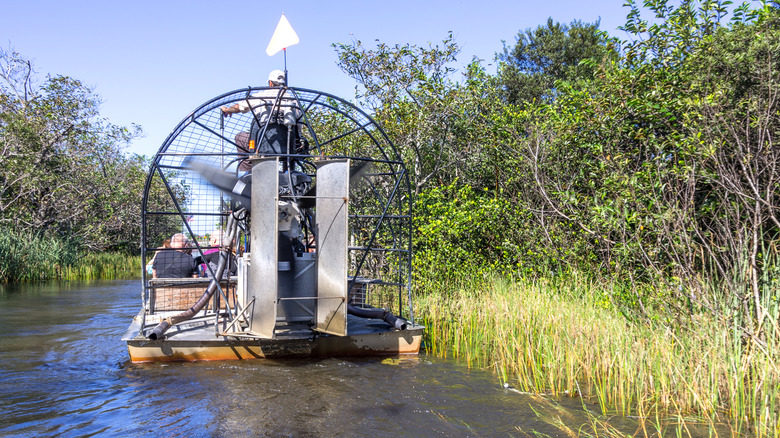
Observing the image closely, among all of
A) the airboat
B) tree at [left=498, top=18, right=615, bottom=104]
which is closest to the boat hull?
the airboat

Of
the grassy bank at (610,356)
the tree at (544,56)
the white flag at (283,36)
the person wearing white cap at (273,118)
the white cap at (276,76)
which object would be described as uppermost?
the tree at (544,56)

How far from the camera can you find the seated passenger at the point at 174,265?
30.4ft

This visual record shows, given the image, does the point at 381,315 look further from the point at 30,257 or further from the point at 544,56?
the point at 544,56

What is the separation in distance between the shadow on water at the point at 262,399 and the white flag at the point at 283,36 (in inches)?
149

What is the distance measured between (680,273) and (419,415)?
9.73ft

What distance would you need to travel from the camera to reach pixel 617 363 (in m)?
5.70

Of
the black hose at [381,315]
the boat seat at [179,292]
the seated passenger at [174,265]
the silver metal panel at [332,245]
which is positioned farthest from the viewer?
the seated passenger at [174,265]

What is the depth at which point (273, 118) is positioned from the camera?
23.8 feet

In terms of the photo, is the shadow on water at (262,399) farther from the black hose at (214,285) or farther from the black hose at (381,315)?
the black hose at (214,285)

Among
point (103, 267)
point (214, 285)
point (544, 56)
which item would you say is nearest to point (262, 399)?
point (214, 285)

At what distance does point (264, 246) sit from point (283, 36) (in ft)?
8.50

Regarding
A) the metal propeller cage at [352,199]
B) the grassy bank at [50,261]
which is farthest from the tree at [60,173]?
the metal propeller cage at [352,199]

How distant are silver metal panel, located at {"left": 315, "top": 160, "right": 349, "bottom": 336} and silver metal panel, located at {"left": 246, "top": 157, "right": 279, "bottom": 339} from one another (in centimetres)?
55

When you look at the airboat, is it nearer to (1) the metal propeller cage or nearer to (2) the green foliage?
(1) the metal propeller cage
